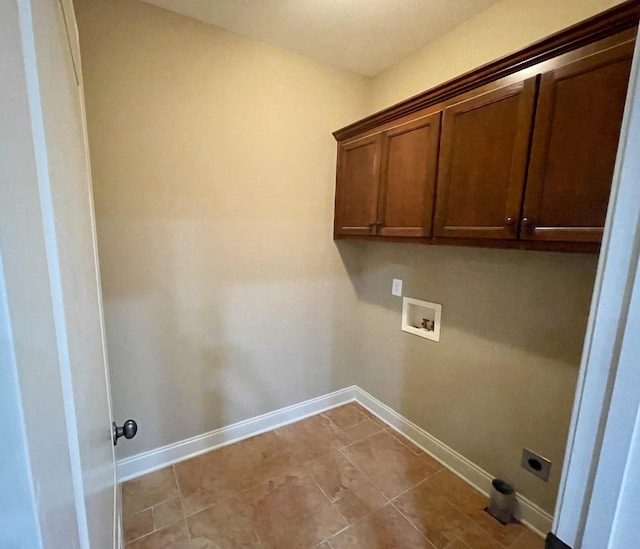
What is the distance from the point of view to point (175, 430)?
74.4 inches

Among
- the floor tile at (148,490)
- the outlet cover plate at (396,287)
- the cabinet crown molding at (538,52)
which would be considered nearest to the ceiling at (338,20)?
the cabinet crown molding at (538,52)

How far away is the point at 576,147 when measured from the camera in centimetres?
108

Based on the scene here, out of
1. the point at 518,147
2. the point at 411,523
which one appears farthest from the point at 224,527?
the point at 518,147

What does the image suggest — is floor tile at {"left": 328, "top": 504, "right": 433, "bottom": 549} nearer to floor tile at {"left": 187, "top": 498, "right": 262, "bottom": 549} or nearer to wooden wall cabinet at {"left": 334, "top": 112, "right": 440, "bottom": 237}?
floor tile at {"left": 187, "top": 498, "right": 262, "bottom": 549}

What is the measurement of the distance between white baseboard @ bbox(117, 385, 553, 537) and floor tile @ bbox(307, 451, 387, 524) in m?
0.49

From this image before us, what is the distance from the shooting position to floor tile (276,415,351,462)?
79.5 inches

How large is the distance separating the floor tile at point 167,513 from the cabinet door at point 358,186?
1.94 m

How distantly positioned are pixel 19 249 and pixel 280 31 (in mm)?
2130

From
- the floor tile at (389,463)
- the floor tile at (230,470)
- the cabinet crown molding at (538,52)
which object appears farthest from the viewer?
the floor tile at (389,463)

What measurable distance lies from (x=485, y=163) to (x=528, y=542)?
73.4 inches

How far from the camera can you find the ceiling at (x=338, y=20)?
156cm

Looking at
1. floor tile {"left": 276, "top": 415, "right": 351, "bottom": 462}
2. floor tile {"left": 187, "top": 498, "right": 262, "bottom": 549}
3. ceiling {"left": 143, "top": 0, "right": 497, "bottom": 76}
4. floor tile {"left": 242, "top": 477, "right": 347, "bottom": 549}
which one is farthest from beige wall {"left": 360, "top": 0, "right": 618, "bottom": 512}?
floor tile {"left": 187, "top": 498, "right": 262, "bottom": 549}

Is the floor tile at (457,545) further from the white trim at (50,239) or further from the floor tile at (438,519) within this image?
the white trim at (50,239)

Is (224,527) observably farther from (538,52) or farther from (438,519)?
(538,52)
